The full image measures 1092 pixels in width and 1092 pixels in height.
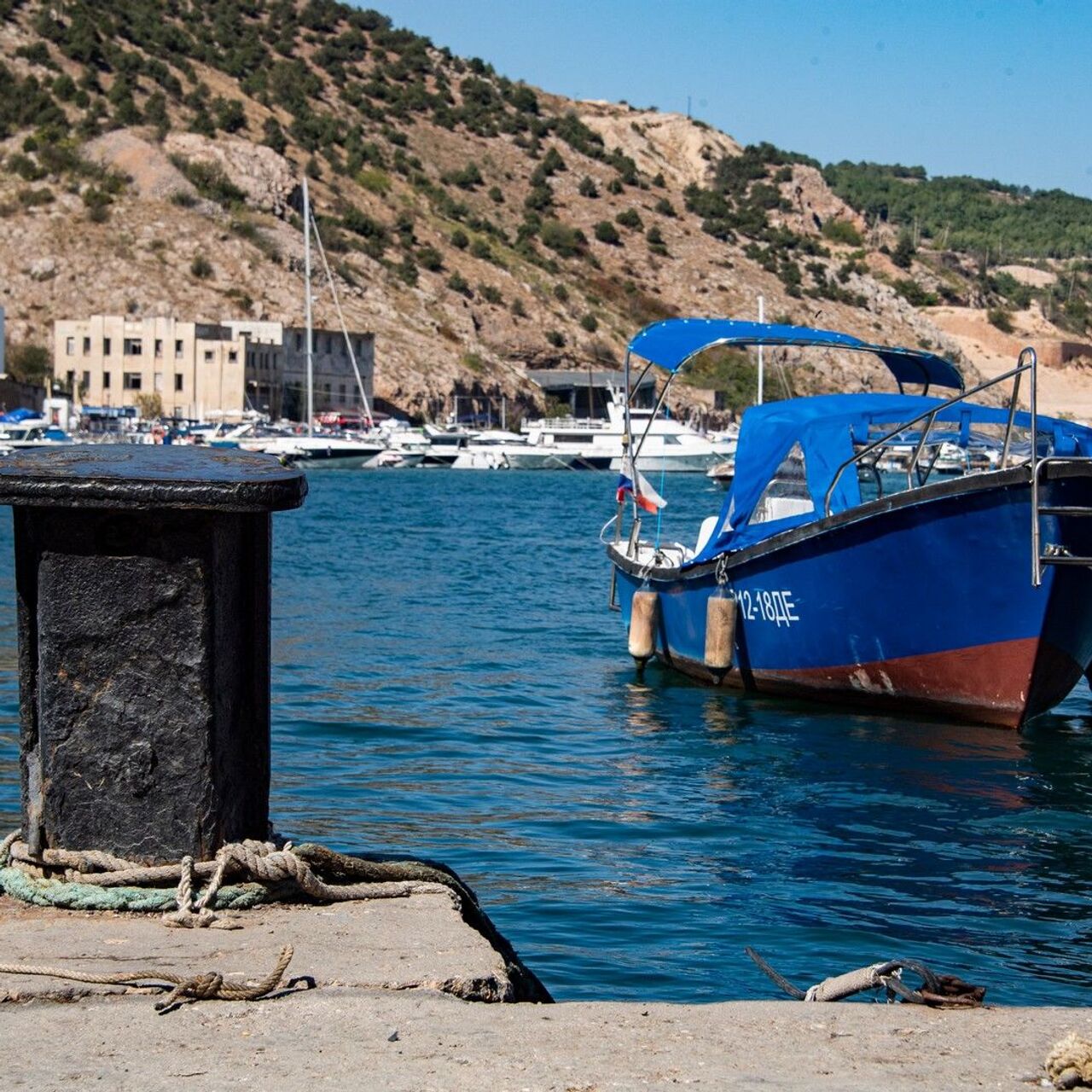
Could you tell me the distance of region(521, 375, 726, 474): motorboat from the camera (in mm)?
80625

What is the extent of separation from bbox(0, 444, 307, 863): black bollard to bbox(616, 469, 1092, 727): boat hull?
9615 mm

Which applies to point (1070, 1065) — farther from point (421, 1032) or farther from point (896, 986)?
point (421, 1032)

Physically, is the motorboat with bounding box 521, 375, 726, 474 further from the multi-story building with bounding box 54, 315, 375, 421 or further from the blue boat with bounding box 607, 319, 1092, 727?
the blue boat with bounding box 607, 319, 1092, 727

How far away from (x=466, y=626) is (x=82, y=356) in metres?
66.5

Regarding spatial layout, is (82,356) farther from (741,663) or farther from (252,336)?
(741,663)

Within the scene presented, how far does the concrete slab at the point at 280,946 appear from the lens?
3.96 m

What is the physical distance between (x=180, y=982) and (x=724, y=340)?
14262 mm

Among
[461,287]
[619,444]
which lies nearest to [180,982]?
[619,444]

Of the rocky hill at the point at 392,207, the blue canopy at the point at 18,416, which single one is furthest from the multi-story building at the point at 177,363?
the blue canopy at the point at 18,416

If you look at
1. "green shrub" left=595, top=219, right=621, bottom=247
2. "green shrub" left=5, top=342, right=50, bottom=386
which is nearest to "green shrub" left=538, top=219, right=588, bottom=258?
"green shrub" left=595, top=219, right=621, bottom=247

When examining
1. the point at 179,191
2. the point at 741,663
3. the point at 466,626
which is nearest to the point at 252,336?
the point at 179,191

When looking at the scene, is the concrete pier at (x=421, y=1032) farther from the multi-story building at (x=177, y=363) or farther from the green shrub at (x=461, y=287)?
the green shrub at (x=461, y=287)

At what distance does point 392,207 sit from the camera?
113 m

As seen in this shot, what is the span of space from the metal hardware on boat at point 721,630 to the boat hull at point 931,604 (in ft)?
0.46
